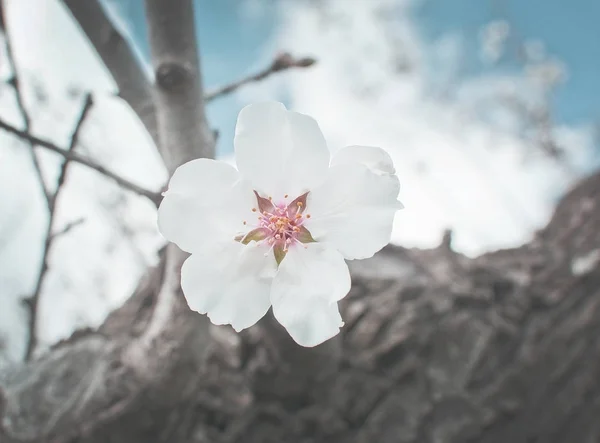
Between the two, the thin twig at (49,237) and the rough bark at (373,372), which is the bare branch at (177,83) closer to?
the thin twig at (49,237)

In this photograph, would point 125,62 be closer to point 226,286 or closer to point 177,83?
point 177,83

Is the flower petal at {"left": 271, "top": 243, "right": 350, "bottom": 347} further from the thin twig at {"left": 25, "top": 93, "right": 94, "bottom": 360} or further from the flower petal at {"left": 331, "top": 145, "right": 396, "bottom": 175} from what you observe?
the thin twig at {"left": 25, "top": 93, "right": 94, "bottom": 360}

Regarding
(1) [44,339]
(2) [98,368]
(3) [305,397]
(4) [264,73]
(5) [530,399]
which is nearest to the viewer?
(4) [264,73]

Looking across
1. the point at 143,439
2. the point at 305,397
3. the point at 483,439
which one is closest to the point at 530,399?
the point at 483,439

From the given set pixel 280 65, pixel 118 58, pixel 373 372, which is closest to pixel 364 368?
pixel 373 372

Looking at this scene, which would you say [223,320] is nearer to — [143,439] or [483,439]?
[143,439]

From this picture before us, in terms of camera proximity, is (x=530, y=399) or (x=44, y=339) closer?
(x=530, y=399)
